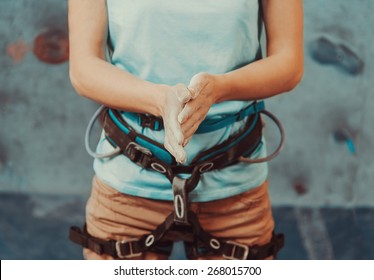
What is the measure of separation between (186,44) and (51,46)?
46.5 inches

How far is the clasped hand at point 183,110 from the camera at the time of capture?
3.23 feet

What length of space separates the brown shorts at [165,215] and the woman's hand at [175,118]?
0.25 meters

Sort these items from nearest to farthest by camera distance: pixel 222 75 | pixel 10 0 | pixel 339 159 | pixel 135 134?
pixel 222 75 < pixel 135 134 < pixel 10 0 < pixel 339 159

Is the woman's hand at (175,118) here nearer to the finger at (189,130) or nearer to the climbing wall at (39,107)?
the finger at (189,130)

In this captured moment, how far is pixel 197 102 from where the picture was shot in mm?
1032

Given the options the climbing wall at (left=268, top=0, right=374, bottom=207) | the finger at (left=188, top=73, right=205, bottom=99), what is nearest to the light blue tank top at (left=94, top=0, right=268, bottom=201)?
the finger at (left=188, top=73, right=205, bottom=99)

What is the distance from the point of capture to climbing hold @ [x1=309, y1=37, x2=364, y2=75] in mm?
2244

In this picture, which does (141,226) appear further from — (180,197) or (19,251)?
(19,251)

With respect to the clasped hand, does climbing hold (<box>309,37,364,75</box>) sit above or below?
below

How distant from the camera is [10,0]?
218cm

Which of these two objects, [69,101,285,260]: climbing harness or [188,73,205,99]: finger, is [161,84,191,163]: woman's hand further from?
[69,101,285,260]: climbing harness

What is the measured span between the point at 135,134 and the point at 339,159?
124cm

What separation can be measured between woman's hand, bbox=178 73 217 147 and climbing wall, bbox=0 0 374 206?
1.21 m

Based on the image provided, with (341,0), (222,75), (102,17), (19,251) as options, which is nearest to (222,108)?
(222,75)
